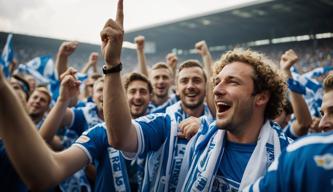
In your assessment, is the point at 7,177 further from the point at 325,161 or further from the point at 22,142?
the point at 325,161

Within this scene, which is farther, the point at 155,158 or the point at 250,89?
the point at 155,158

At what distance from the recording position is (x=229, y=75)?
6.91 feet

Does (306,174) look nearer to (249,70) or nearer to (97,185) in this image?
(249,70)

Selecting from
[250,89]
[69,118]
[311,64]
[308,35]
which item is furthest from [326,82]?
[308,35]

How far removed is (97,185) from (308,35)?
855 inches

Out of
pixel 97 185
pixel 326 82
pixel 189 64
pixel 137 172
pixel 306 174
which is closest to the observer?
pixel 306 174

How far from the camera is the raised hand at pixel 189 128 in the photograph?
7.09 ft

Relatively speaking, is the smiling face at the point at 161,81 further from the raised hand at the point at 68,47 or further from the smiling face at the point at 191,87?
the raised hand at the point at 68,47

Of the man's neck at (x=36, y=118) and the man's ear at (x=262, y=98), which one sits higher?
the man's ear at (x=262, y=98)

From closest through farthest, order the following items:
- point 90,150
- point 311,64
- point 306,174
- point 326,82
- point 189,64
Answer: point 306,174, point 326,82, point 90,150, point 189,64, point 311,64

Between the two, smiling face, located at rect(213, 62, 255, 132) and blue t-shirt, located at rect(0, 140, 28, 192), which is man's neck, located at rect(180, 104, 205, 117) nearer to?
smiling face, located at rect(213, 62, 255, 132)

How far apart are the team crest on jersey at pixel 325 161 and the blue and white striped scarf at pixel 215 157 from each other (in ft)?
2.19

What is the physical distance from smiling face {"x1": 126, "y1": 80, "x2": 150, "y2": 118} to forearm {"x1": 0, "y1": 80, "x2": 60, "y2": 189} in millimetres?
2059

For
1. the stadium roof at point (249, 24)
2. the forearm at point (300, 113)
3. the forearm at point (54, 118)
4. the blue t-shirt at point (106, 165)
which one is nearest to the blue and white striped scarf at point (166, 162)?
the blue t-shirt at point (106, 165)
